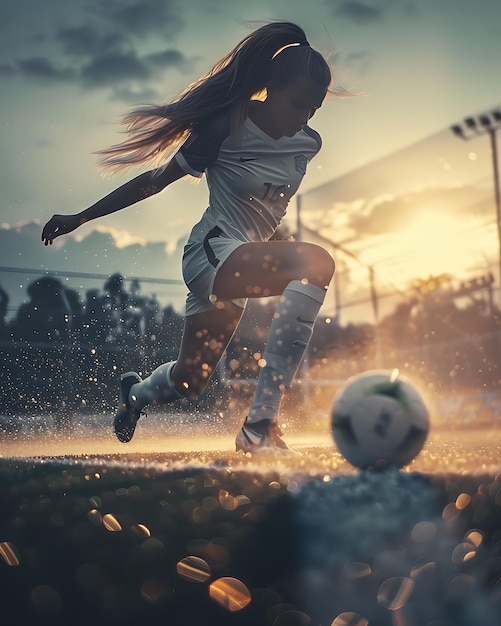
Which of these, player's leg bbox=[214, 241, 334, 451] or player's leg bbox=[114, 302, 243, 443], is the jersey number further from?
player's leg bbox=[114, 302, 243, 443]

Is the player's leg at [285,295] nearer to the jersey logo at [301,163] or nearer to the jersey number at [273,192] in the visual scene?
Answer: the jersey number at [273,192]

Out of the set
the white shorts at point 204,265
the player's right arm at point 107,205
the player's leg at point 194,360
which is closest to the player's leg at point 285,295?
the white shorts at point 204,265

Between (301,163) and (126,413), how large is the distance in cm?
227

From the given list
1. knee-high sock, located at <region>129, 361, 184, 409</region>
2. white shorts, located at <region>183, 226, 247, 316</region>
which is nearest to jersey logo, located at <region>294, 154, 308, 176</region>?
white shorts, located at <region>183, 226, 247, 316</region>

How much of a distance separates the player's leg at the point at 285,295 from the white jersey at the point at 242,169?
0.37 m

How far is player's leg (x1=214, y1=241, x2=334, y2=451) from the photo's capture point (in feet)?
14.1

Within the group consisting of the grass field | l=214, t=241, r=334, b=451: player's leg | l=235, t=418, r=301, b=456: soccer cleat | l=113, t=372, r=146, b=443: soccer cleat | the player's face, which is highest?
the player's face

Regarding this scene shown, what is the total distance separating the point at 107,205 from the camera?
197 inches

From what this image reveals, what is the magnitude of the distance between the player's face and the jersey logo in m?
0.15

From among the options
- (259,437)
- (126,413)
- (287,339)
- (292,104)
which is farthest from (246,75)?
(126,413)

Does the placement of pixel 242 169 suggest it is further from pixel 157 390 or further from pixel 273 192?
pixel 157 390

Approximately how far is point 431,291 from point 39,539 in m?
46.3

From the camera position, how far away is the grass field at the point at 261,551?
168 cm

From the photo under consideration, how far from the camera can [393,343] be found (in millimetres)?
47875
